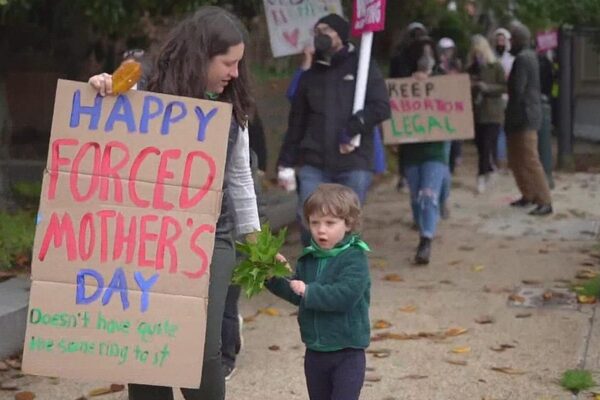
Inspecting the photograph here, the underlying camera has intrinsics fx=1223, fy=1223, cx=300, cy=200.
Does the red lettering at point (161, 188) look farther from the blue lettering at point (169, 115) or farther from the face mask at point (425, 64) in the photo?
the face mask at point (425, 64)

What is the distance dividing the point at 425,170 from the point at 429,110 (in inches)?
19.1

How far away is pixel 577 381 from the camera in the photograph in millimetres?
5664

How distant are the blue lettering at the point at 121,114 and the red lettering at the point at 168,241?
32 centimetres

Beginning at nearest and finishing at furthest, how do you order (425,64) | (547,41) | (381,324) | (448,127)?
(381,324)
(448,127)
(425,64)
(547,41)

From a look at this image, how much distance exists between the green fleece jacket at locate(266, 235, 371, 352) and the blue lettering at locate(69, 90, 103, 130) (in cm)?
82

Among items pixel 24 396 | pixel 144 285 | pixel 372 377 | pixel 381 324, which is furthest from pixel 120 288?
pixel 381 324

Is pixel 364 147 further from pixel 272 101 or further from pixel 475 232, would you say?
pixel 272 101

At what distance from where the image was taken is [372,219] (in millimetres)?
11188

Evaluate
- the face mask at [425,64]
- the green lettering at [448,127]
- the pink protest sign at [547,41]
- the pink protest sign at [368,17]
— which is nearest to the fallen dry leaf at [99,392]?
the pink protest sign at [368,17]

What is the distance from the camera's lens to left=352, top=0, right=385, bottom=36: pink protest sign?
7703mm

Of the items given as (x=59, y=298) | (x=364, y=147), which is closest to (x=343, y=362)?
(x=59, y=298)

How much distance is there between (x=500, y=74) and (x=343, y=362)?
8.72m

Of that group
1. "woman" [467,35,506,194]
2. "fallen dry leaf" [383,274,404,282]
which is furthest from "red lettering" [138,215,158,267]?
"woman" [467,35,506,194]

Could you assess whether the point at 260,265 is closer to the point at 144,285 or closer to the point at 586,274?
the point at 144,285
